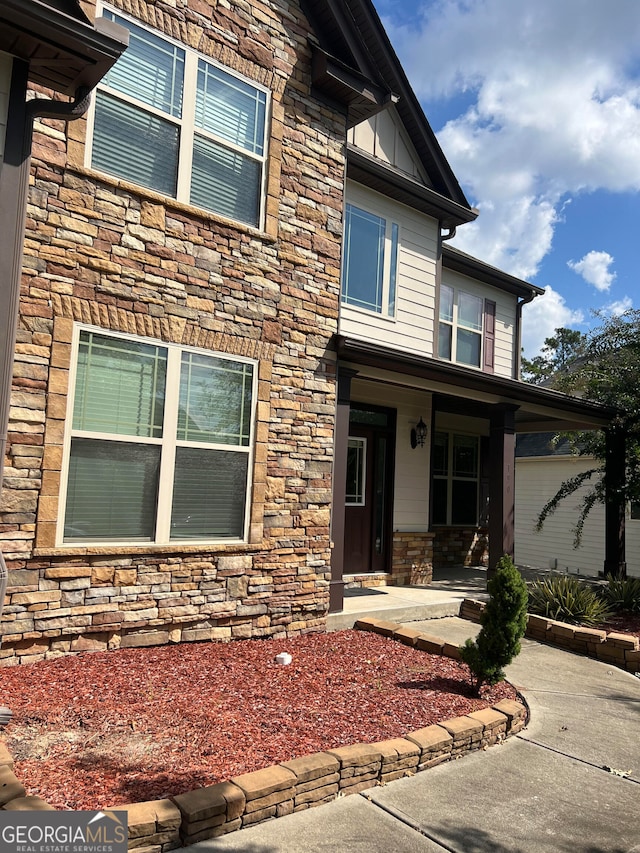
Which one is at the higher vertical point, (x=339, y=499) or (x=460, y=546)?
(x=339, y=499)

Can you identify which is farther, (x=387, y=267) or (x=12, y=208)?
(x=387, y=267)

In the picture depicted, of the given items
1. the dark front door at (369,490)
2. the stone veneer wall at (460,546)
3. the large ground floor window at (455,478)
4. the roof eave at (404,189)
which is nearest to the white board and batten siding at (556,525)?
the stone veneer wall at (460,546)

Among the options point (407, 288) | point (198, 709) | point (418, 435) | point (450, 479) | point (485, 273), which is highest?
point (485, 273)

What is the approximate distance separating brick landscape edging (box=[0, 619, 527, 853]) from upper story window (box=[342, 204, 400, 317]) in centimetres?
628

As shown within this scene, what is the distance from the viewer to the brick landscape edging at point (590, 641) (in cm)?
688

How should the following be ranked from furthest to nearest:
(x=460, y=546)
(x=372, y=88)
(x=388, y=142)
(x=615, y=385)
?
(x=460, y=546), (x=615, y=385), (x=388, y=142), (x=372, y=88)

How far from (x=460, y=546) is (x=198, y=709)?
9182mm

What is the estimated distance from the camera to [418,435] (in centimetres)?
1076

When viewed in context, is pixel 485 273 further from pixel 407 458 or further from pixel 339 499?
pixel 339 499

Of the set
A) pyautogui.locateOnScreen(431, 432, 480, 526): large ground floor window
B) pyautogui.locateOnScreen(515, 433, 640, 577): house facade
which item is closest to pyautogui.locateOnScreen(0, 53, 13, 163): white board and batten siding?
pyautogui.locateOnScreen(431, 432, 480, 526): large ground floor window

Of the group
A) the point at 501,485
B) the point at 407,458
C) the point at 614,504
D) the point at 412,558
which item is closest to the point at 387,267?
the point at 407,458

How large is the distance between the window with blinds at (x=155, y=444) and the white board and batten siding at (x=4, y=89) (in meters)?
1.93

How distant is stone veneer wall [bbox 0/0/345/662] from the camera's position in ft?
17.2

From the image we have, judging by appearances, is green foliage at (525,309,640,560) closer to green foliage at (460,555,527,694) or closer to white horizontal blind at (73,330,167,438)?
green foliage at (460,555,527,694)
